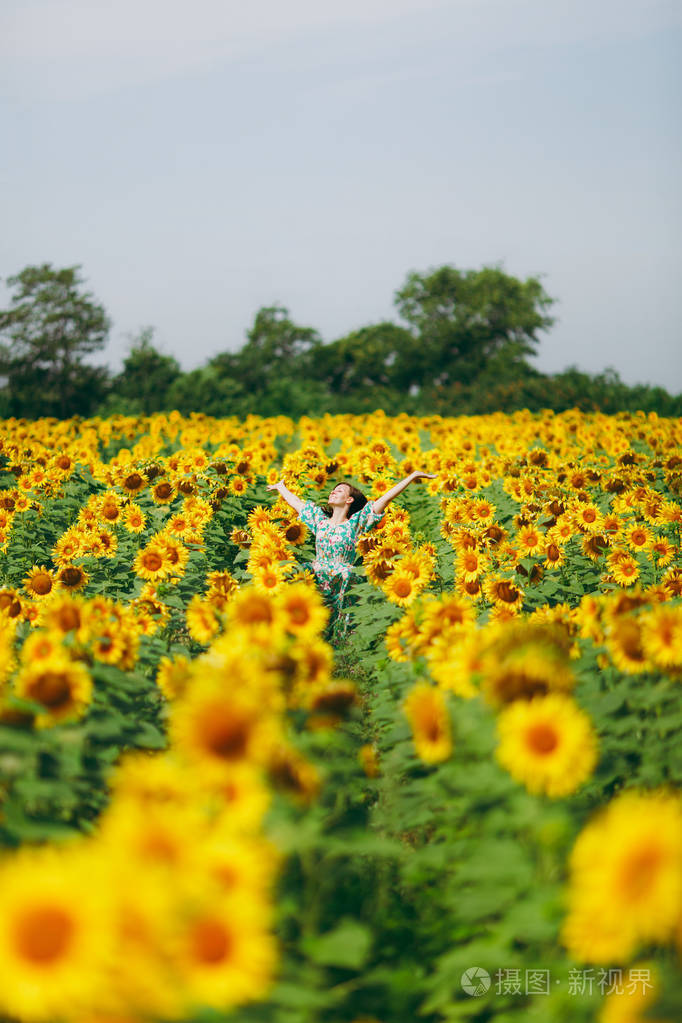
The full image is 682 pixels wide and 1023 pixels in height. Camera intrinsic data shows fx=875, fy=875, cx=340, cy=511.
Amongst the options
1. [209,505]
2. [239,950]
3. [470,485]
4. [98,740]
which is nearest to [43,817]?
[98,740]

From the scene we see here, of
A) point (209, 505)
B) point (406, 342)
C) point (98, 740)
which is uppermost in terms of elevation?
point (406, 342)

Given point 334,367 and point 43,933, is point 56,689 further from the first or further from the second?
point 334,367

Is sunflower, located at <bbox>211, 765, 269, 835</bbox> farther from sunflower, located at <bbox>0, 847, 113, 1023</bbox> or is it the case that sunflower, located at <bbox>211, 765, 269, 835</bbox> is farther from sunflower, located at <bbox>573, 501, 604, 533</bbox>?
sunflower, located at <bbox>573, 501, 604, 533</bbox>

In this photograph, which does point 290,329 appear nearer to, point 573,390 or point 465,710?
point 573,390

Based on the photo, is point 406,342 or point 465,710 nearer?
point 465,710

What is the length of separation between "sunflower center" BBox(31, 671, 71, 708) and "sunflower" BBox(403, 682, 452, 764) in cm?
117

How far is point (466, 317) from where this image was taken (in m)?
59.6

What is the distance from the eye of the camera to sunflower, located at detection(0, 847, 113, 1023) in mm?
1719

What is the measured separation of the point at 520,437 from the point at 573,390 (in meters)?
15.0

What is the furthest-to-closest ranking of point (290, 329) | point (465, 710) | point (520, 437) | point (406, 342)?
point (290, 329) < point (406, 342) < point (520, 437) < point (465, 710)

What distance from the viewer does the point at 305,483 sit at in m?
10.5

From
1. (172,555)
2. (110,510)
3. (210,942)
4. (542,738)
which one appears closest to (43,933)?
(210,942)

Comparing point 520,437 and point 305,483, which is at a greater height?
point 520,437
